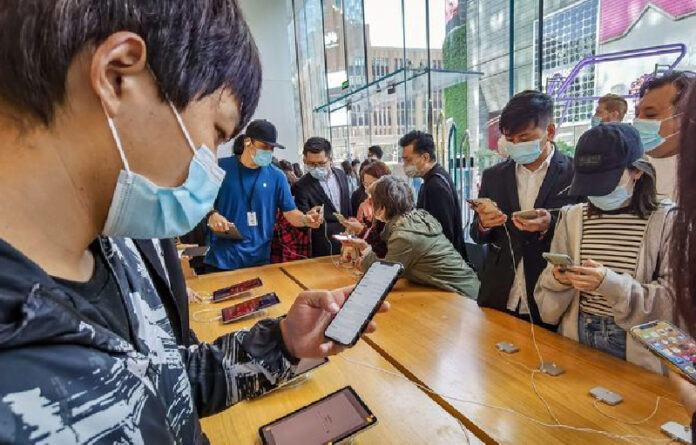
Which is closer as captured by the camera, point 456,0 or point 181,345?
point 181,345

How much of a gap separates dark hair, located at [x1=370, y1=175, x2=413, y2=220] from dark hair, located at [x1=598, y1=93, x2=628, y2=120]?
1415 mm

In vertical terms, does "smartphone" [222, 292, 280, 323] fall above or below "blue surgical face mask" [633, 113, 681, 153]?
below

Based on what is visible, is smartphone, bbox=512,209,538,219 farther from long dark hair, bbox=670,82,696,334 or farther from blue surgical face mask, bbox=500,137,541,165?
long dark hair, bbox=670,82,696,334

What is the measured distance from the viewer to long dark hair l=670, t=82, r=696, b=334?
60 centimetres

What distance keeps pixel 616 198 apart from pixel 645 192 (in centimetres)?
9

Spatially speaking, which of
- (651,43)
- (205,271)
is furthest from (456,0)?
(205,271)

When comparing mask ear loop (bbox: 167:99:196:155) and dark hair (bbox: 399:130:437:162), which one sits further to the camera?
dark hair (bbox: 399:130:437:162)

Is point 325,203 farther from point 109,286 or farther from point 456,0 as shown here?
point 109,286

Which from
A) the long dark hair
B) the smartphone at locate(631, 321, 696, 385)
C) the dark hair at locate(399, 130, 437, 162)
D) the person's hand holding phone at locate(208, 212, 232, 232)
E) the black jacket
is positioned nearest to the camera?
the long dark hair

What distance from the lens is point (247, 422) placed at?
3.45 ft

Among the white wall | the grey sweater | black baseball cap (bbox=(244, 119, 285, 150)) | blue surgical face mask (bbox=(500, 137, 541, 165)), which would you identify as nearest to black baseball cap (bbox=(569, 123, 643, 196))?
the grey sweater

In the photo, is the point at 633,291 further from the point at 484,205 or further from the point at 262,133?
the point at 262,133

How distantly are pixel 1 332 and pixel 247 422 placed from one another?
2.73 feet

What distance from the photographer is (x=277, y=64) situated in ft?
23.6
